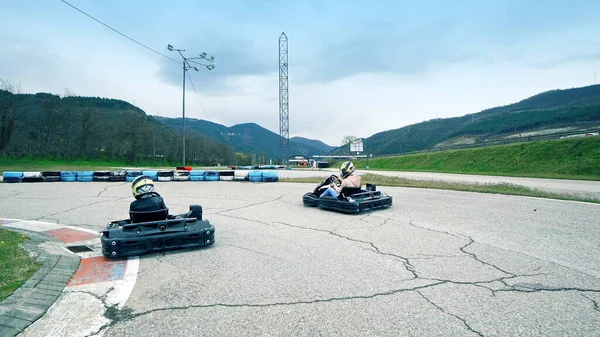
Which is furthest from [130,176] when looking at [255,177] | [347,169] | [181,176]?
[347,169]

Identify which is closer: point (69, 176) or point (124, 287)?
point (124, 287)

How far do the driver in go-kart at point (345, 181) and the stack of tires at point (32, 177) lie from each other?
17801mm

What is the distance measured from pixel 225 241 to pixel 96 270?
2.00m

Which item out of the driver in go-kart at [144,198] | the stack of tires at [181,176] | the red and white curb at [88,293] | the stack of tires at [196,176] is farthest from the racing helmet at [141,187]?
the stack of tires at [181,176]

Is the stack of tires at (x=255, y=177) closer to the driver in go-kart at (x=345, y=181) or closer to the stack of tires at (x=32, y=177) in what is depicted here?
the driver in go-kart at (x=345, y=181)

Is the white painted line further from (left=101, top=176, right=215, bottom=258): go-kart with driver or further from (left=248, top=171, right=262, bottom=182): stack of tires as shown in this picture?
(left=248, top=171, right=262, bottom=182): stack of tires

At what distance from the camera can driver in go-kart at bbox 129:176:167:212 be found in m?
5.58

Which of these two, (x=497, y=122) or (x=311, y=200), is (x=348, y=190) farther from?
(x=497, y=122)

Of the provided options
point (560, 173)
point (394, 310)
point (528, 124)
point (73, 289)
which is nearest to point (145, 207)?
point (73, 289)

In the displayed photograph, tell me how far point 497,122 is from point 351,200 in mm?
143781

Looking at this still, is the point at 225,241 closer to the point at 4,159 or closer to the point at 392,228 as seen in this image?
the point at 392,228

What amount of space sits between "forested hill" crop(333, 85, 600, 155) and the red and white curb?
359 feet

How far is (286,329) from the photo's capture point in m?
2.89

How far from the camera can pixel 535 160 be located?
28266mm
